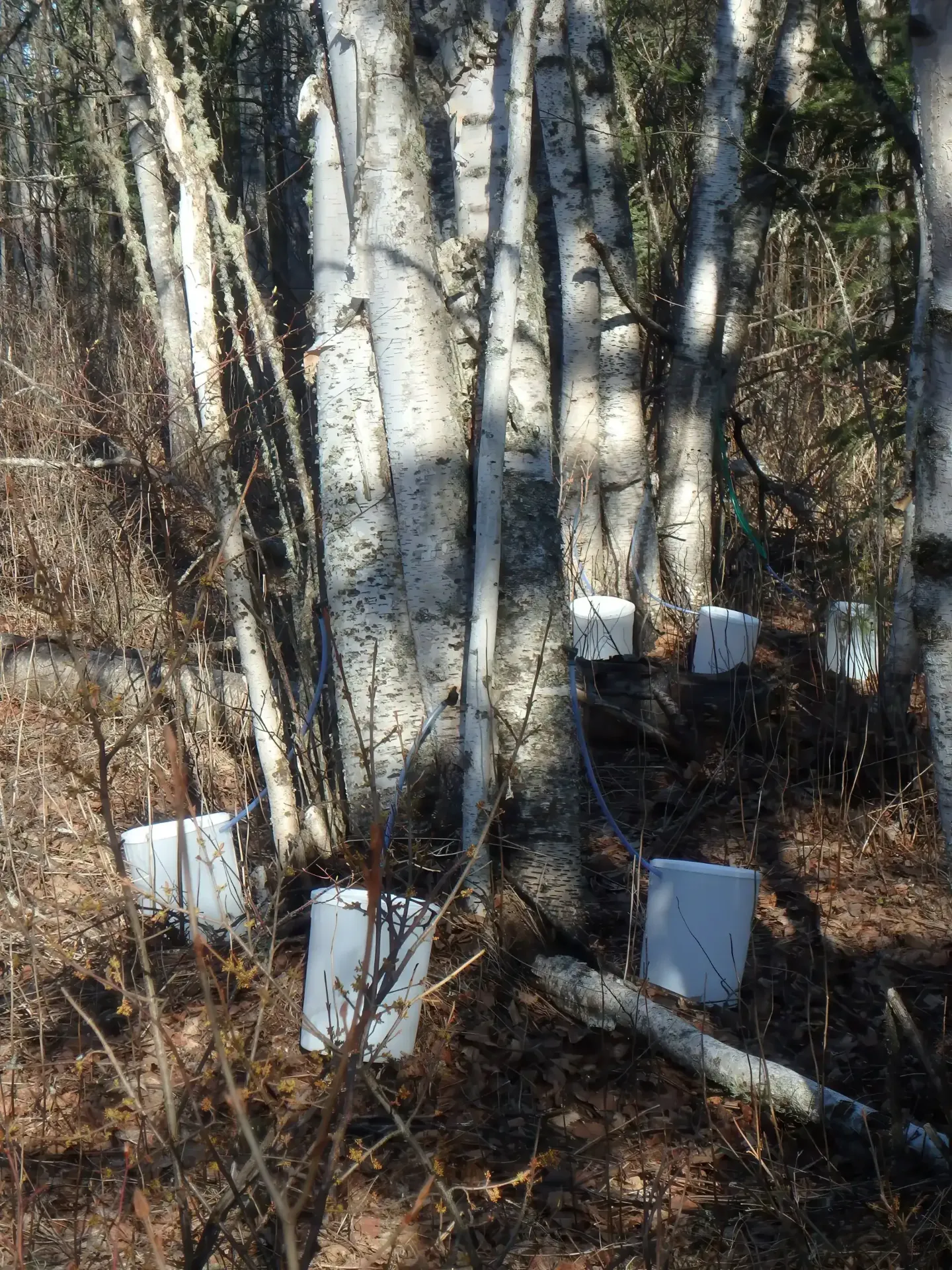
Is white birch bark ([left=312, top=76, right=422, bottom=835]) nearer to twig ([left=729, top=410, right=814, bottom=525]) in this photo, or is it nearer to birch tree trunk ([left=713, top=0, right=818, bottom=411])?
twig ([left=729, top=410, right=814, bottom=525])

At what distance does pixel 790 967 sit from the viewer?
3.44 metres

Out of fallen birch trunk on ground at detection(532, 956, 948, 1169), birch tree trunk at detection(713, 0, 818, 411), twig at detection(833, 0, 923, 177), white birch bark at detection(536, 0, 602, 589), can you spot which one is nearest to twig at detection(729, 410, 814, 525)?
birch tree trunk at detection(713, 0, 818, 411)

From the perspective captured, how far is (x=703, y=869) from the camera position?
3123mm

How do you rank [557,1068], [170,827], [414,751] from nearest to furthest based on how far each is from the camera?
[557,1068], [414,751], [170,827]

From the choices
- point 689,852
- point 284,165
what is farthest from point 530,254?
point 284,165

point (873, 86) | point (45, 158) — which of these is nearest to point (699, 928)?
point (873, 86)

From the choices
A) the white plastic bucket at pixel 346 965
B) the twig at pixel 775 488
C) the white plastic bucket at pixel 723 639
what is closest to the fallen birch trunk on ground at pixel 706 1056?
the white plastic bucket at pixel 346 965

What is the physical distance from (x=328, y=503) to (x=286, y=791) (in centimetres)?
94

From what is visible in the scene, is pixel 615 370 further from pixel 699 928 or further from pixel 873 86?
pixel 699 928

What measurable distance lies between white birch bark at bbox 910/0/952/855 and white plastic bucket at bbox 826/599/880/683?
1.79 metres

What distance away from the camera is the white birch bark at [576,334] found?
6.02m

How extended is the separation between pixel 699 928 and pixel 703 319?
3.94 m

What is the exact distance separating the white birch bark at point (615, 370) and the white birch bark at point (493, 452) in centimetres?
307

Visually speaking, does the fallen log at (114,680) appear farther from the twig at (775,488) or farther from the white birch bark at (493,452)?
the twig at (775,488)
